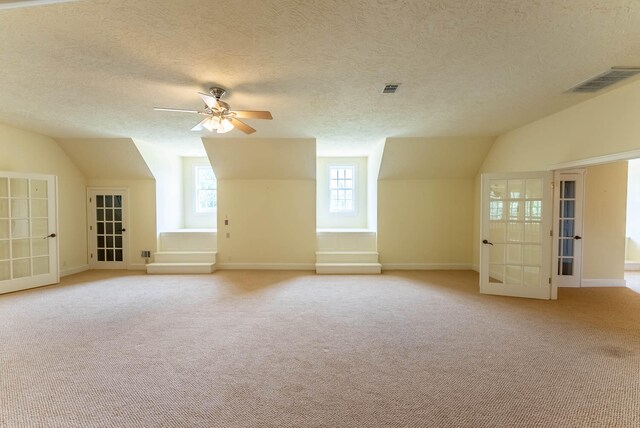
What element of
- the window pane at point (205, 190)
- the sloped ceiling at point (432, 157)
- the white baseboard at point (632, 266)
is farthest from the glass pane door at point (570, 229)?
the window pane at point (205, 190)

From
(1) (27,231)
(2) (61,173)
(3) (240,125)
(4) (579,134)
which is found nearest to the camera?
(3) (240,125)

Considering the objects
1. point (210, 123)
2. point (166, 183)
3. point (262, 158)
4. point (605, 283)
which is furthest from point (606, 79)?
point (166, 183)

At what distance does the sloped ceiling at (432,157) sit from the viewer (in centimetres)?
523

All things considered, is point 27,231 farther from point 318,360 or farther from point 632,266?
point 632,266

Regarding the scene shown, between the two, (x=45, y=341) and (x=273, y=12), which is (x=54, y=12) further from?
(x=45, y=341)

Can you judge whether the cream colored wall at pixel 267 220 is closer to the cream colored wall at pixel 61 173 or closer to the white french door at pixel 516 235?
the cream colored wall at pixel 61 173

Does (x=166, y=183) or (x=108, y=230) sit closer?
(x=108, y=230)

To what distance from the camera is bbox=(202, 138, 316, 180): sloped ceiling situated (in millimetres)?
5344

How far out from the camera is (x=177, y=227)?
677 centimetres

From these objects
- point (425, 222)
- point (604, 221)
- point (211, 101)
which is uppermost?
point (211, 101)

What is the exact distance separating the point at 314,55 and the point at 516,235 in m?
4.13

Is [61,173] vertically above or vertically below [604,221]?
above

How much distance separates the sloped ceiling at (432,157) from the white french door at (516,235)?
1.16m

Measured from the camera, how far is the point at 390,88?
3.03 metres
